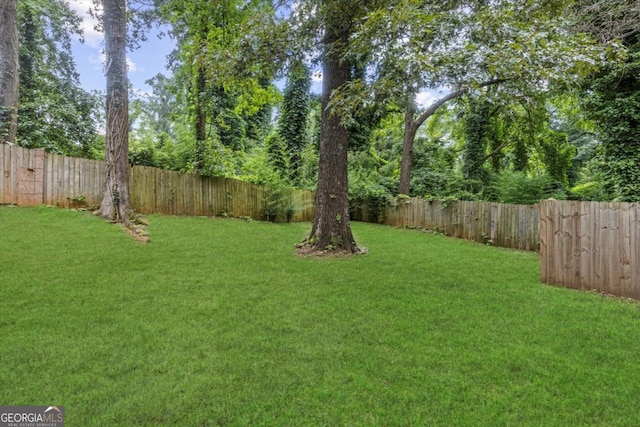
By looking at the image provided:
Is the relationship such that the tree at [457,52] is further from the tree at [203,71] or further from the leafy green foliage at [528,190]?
the leafy green foliage at [528,190]

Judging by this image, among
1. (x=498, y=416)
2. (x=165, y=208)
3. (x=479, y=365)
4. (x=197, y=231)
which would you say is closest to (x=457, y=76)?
(x=479, y=365)

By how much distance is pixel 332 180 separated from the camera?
6.08 metres

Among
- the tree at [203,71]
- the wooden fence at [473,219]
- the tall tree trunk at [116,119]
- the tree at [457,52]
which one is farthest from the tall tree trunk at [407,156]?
the tall tree trunk at [116,119]

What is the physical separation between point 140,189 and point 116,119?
1.80 m

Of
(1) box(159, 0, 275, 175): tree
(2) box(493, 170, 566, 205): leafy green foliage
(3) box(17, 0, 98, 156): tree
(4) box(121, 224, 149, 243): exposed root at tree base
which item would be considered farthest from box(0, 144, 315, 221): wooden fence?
(2) box(493, 170, 566, 205): leafy green foliage

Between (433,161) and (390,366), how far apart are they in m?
14.4

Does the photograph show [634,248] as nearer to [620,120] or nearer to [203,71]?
[620,120]

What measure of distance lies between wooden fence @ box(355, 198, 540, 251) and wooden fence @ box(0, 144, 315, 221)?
10.4ft

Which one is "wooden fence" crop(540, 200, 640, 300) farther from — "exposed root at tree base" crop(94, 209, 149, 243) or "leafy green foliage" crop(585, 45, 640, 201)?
"exposed root at tree base" crop(94, 209, 149, 243)

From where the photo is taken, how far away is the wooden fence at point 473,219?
769cm

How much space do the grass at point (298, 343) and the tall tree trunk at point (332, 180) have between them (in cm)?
108

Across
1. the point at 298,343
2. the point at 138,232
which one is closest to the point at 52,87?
the point at 138,232

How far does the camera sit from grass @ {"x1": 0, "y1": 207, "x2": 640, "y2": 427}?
1.87 meters

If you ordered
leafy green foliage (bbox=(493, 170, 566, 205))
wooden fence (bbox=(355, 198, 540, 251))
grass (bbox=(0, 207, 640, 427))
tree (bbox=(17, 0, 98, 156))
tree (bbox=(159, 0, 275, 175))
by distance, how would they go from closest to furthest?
grass (bbox=(0, 207, 640, 427))
wooden fence (bbox=(355, 198, 540, 251))
tree (bbox=(17, 0, 98, 156))
tree (bbox=(159, 0, 275, 175))
leafy green foliage (bbox=(493, 170, 566, 205))
